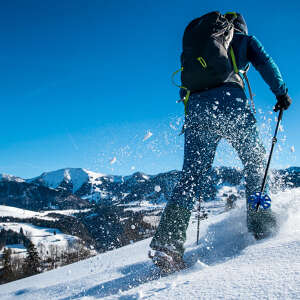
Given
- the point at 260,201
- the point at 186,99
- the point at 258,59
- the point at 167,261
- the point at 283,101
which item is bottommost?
the point at 167,261

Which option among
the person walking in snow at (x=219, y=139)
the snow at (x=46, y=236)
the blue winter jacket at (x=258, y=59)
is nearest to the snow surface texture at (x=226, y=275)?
the person walking in snow at (x=219, y=139)

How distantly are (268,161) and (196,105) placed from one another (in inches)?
32.3

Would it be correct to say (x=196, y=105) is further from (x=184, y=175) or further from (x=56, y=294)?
(x=56, y=294)

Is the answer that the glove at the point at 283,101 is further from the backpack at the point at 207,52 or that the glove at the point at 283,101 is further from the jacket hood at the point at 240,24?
the jacket hood at the point at 240,24

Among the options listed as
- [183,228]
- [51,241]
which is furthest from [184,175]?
[51,241]

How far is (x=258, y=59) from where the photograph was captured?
2234 mm

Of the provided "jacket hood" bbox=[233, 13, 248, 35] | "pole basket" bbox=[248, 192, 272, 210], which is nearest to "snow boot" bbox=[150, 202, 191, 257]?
"pole basket" bbox=[248, 192, 272, 210]

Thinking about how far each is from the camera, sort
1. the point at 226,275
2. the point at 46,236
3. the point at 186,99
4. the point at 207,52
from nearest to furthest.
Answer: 1. the point at 226,275
2. the point at 207,52
3. the point at 186,99
4. the point at 46,236

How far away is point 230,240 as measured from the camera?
7.80 feet

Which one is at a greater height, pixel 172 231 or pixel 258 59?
pixel 258 59

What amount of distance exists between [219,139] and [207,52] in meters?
0.80

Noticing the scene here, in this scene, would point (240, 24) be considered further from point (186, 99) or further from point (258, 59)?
point (186, 99)

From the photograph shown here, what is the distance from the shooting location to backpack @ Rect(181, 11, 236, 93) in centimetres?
211

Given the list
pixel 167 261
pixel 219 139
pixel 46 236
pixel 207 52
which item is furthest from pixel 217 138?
pixel 46 236
